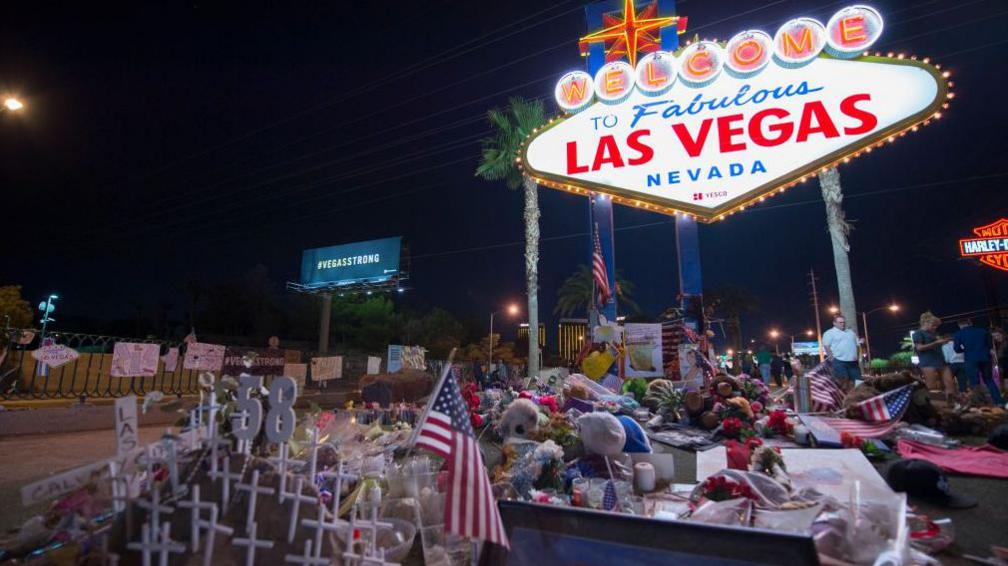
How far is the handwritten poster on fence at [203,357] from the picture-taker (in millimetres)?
13180

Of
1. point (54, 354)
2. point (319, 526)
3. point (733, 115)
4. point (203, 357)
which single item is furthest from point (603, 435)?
point (203, 357)

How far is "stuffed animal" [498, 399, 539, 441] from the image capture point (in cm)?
580

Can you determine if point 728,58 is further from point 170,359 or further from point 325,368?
point 325,368

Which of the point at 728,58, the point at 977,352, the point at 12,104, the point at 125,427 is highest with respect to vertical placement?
the point at 728,58

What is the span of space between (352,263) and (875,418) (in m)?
35.3

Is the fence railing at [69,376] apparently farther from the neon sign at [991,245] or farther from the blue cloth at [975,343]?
the neon sign at [991,245]

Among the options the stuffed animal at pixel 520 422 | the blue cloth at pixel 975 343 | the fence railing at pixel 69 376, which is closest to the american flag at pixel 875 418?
the stuffed animal at pixel 520 422

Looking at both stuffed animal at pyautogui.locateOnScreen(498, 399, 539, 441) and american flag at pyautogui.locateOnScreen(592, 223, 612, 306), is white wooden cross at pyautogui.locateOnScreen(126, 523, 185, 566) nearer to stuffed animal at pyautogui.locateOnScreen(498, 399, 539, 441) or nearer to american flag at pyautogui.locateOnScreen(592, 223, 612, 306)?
stuffed animal at pyautogui.locateOnScreen(498, 399, 539, 441)

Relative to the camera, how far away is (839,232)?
1438 cm

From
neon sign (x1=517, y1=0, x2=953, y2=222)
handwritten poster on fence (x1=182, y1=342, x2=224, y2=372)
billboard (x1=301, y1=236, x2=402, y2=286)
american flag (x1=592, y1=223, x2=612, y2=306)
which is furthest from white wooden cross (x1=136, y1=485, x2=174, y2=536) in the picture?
billboard (x1=301, y1=236, x2=402, y2=286)

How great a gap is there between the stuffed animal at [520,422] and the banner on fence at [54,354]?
10.4 meters

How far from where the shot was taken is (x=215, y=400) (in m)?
2.96

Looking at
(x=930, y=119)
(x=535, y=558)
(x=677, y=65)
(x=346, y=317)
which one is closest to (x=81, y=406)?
(x=535, y=558)

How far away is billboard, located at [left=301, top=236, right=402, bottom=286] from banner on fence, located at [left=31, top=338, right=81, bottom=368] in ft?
82.4
